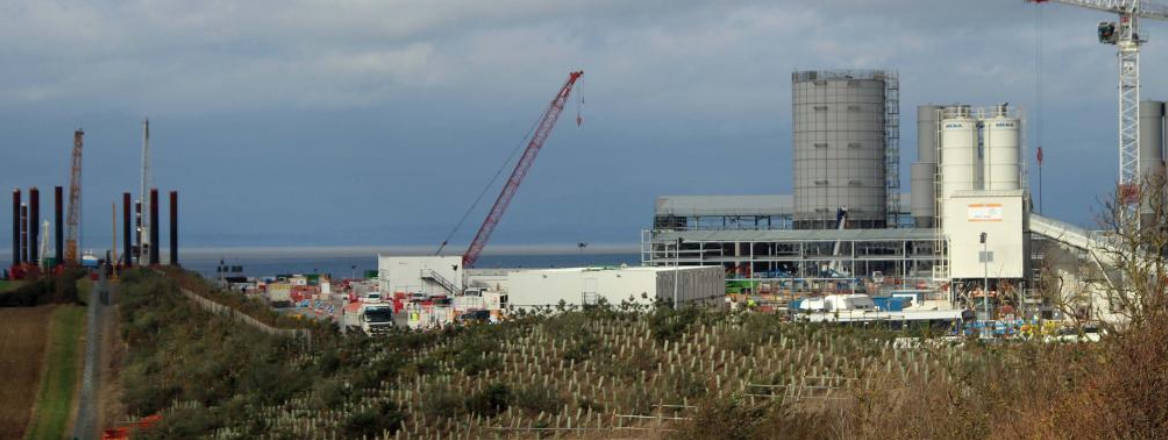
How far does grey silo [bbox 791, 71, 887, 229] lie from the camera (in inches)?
5064

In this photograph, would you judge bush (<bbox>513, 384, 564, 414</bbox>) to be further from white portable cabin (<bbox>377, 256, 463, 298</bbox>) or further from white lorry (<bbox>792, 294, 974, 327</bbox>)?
white portable cabin (<bbox>377, 256, 463, 298</bbox>)

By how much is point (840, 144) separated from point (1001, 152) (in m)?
37.9

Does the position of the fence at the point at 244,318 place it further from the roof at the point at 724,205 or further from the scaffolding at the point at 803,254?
the roof at the point at 724,205

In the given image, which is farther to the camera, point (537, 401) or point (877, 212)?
point (877, 212)

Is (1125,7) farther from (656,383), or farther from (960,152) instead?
(656,383)

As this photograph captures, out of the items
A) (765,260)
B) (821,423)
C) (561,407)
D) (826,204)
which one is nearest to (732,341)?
(561,407)

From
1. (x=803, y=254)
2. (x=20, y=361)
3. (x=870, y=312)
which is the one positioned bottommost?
(x=20, y=361)

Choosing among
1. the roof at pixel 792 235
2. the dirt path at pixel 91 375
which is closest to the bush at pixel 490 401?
the dirt path at pixel 91 375

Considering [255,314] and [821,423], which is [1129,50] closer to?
[255,314]

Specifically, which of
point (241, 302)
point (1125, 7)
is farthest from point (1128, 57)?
point (241, 302)

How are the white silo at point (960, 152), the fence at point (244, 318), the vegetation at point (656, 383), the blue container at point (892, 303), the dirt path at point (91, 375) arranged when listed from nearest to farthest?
1. the vegetation at point (656, 383)
2. the dirt path at point (91, 375)
3. the fence at point (244, 318)
4. the blue container at point (892, 303)
5. the white silo at point (960, 152)

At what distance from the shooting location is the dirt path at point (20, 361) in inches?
1903

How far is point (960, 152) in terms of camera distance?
9331cm

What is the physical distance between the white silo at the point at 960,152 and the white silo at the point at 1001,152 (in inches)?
41.9
